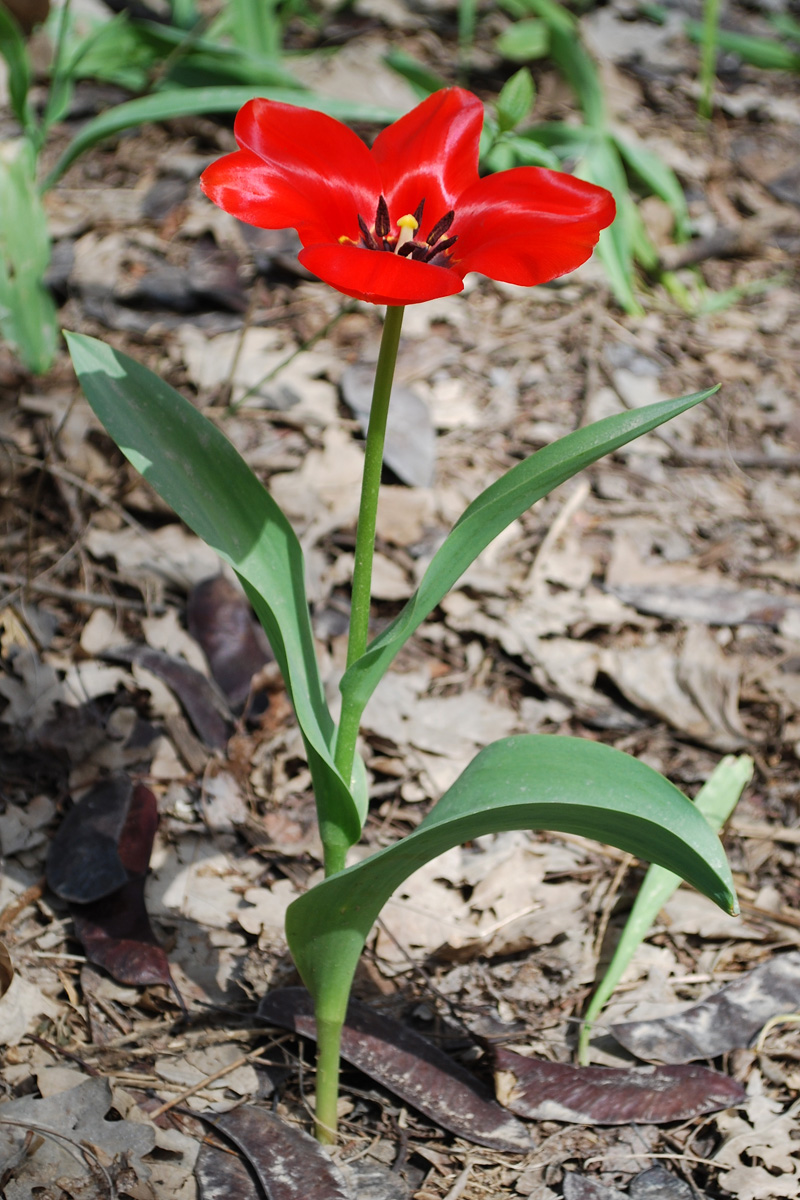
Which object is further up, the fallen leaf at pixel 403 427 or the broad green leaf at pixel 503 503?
the broad green leaf at pixel 503 503

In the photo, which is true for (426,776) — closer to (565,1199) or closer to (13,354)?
(565,1199)

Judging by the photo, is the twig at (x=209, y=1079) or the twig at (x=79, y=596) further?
the twig at (x=79, y=596)

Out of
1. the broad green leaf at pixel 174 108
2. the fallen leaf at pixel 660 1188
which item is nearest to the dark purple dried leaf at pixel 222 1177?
the fallen leaf at pixel 660 1188

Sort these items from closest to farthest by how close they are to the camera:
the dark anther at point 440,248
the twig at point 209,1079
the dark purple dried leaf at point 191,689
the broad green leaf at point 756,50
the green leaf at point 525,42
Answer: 1. the dark anther at point 440,248
2. the twig at point 209,1079
3. the dark purple dried leaf at point 191,689
4. the green leaf at point 525,42
5. the broad green leaf at point 756,50

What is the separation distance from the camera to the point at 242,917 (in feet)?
4.82

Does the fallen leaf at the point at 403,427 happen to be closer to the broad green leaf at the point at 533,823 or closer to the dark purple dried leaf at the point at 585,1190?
the broad green leaf at the point at 533,823

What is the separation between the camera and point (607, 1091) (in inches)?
51.5

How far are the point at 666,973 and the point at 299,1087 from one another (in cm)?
60

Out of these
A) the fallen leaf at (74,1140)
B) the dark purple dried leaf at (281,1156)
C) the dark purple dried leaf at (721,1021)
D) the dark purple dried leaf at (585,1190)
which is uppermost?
the fallen leaf at (74,1140)

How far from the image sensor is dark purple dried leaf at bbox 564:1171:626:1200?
3.85 feet

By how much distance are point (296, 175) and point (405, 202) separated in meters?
0.16

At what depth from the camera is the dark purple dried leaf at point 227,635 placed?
178 centimetres

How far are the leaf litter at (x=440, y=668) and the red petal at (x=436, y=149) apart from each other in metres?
0.93

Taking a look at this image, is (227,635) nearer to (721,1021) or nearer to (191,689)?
(191,689)
